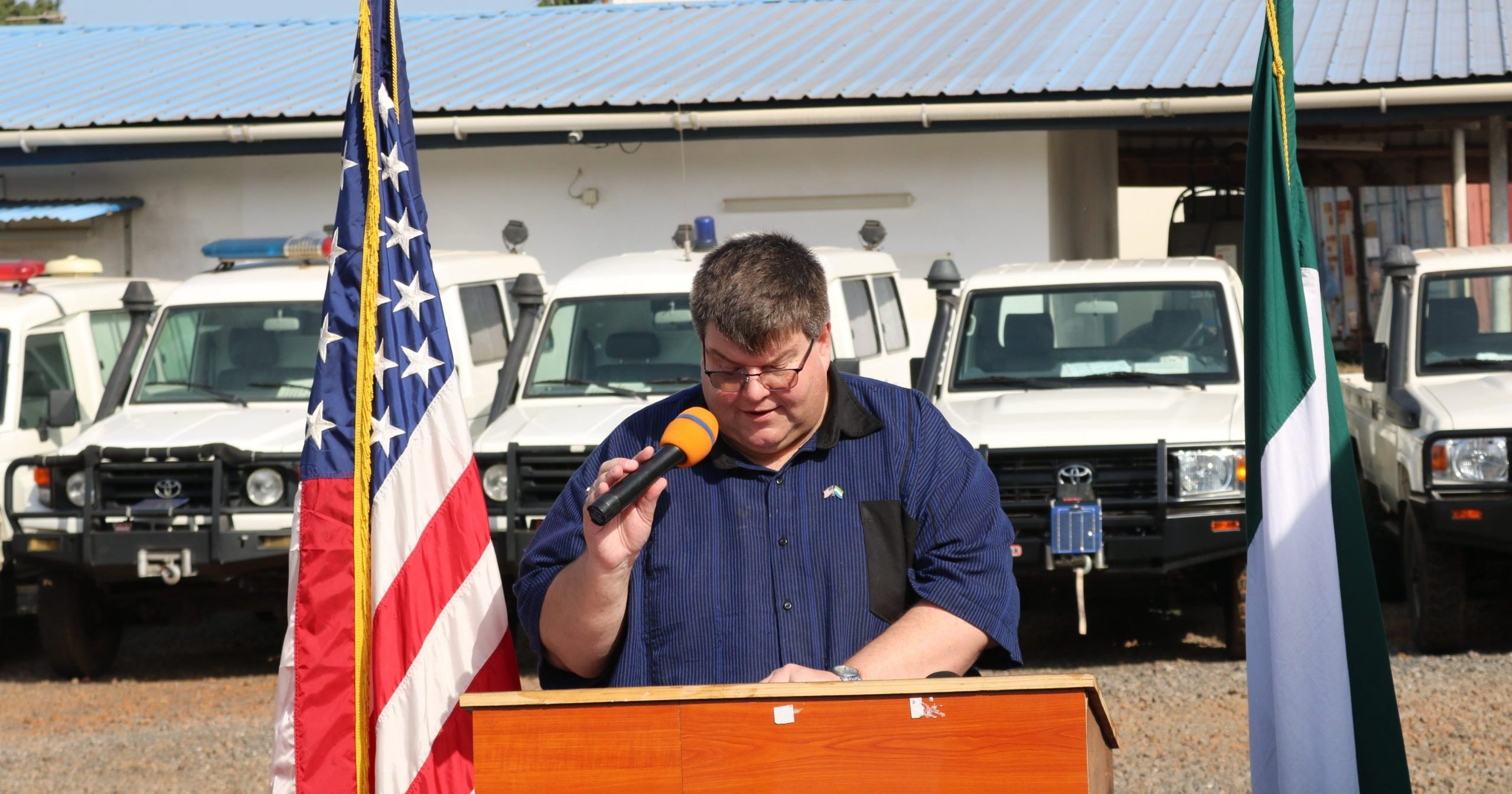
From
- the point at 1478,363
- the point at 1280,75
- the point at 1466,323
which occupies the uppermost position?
the point at 1280,75

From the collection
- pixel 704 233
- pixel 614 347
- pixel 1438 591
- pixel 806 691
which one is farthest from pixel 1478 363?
pixel 806 691

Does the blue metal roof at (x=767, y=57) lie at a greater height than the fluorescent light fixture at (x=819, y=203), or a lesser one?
greater

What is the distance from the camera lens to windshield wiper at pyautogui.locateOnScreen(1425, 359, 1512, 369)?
8.73 m

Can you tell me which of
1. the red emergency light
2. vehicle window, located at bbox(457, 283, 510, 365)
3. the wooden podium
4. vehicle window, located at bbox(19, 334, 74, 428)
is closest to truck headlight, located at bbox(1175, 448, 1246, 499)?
vehicle window, located at bbox(457, 283, 510, 365)

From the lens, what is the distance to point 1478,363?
8.77 metres

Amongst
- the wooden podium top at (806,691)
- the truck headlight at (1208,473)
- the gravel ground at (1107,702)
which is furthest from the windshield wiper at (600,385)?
the wooden podium top at (806,691)

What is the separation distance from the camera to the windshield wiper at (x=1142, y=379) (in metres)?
8.70

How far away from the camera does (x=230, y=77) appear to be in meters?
16.6

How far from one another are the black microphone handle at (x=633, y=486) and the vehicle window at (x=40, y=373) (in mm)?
7738

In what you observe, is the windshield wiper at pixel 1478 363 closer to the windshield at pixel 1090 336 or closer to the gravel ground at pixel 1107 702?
the windshield at pixel 1090 336

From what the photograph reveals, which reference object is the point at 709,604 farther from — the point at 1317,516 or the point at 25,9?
the point at 25,9

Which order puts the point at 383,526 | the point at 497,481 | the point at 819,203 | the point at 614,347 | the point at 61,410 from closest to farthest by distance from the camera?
1. the point at 383,526
2. the point at 497,481
3. the point at 61,410
4. the point at 614,347
5. the point at 819,203

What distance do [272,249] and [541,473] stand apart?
3.08 m

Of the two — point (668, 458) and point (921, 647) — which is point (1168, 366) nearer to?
point (921, 647)
